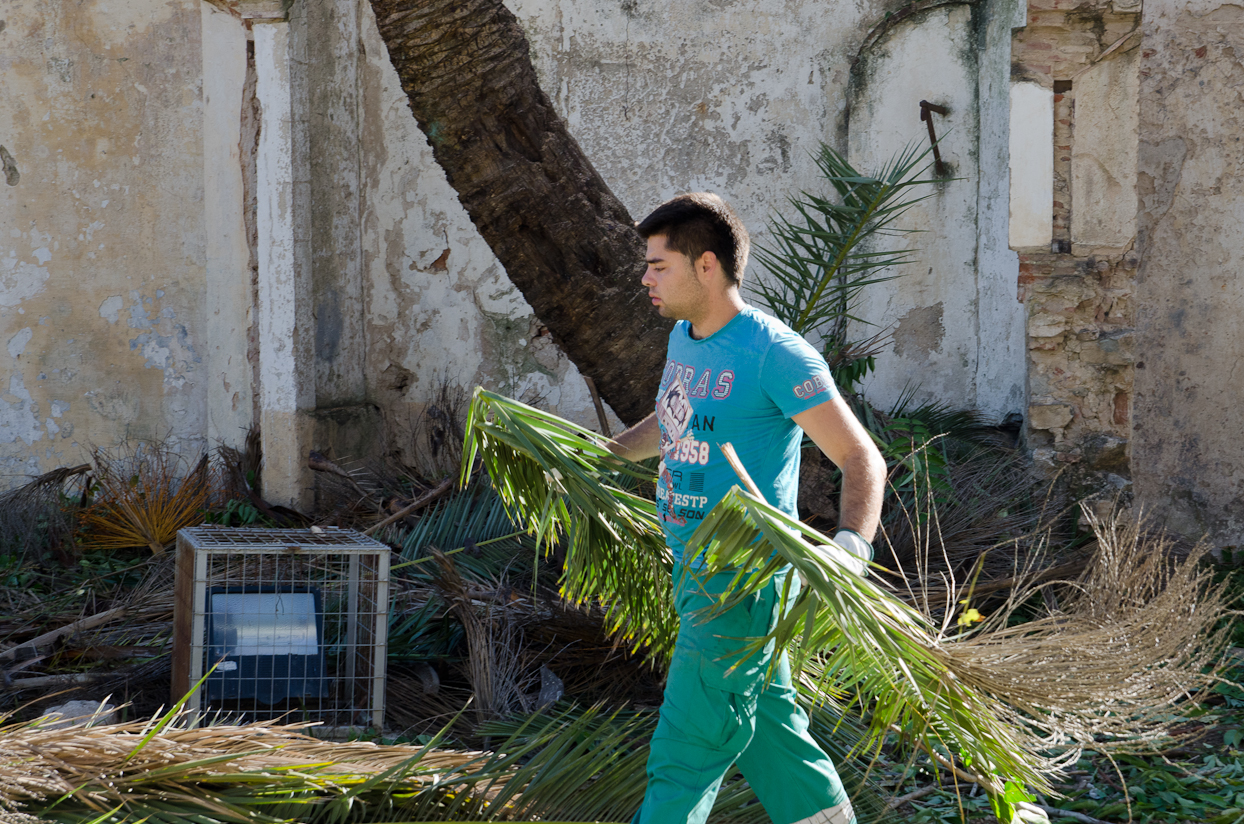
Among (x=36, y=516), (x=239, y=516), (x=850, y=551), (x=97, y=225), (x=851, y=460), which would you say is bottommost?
(x=239, y=516)

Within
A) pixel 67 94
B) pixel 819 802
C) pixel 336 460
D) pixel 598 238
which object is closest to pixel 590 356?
pixel 598 238

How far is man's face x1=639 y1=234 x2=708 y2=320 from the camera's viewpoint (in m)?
2.34

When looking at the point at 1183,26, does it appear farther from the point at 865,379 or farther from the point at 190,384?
the point at 190,384

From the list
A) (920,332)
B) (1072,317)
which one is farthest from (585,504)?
Answer: (920,332)

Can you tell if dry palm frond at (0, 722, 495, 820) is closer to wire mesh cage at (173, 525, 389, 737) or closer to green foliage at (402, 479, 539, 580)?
wire mesh cage at (173, 525, 389, 737)

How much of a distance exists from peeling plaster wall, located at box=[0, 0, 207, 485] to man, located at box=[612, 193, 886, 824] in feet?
18.9

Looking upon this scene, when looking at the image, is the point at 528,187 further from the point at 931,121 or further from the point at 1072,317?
the point at 931,121

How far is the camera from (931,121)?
7059 millimetres

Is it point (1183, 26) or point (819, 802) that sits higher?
point (1183, 26)

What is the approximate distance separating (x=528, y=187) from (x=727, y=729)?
2.19 m

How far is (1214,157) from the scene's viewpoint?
6086 mm

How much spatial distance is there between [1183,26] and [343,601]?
564 cm

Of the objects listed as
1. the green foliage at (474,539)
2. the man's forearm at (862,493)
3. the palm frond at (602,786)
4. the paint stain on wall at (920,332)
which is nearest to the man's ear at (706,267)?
the man's forearm at (862,493)

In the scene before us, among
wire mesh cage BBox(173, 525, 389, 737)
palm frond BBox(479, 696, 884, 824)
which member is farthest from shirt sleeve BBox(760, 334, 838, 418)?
wire mesh cage BBox(173, 525, 389, 737)
